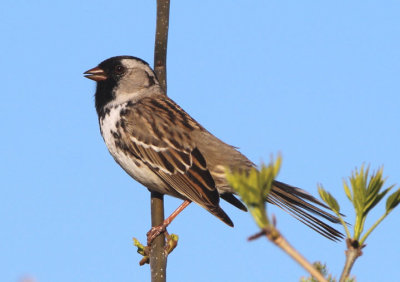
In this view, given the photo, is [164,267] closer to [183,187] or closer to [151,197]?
[151,197]

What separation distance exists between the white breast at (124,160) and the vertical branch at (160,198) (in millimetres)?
426

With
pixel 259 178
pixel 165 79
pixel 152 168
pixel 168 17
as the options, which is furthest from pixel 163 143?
pixel 259 178

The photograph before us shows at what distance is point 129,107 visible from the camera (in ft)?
20.2

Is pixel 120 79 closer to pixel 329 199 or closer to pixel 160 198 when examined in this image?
pixel 160 198

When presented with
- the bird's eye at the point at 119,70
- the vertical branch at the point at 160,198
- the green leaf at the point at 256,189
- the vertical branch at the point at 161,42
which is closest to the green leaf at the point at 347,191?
the green leaf at the point at 256,189

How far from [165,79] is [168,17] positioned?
0.94 metres

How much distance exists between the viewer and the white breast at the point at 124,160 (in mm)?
5621

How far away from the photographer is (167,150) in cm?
577

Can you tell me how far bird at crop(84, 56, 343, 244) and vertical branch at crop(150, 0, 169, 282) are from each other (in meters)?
0.32

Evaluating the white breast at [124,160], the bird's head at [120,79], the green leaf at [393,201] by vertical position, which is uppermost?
the bird's head at [120,79]

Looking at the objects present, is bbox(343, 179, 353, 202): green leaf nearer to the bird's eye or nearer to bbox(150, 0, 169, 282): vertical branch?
bbox(150, 0, 169, 282): vertical branch

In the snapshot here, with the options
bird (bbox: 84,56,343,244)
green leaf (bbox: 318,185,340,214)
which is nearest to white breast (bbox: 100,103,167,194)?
bird (bbox: 84,56,343,244)

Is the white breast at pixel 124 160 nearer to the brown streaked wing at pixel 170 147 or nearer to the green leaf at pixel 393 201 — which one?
the brown streaked wing at pixel 170 147

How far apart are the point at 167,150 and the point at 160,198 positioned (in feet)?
2.61
